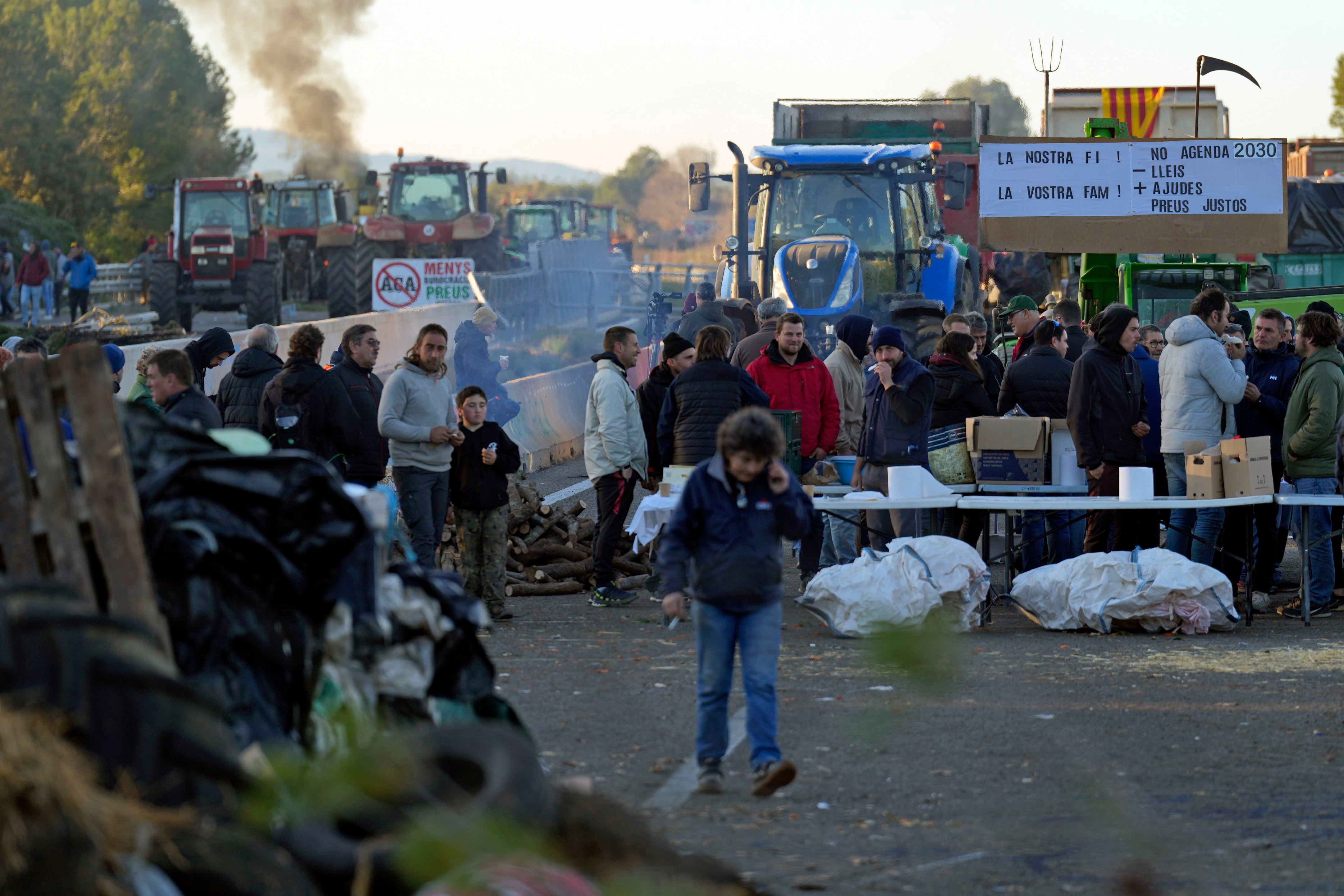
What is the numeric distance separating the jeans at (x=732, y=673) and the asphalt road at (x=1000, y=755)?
0.74 ft

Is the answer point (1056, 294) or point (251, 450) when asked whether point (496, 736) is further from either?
point (1056, 294)

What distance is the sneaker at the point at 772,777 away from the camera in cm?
633

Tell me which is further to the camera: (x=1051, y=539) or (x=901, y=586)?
(x=1051, y=539)

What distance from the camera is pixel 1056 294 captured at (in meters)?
23.4

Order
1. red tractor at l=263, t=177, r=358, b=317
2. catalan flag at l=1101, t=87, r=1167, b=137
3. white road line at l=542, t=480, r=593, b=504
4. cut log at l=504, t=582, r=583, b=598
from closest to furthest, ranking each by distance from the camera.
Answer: cut log at l=504, t=582, r=583, b=598 → white road line at l=542, t=480, r=593, b=504 → catalan flag at l=1101, t=87, r=1167, b=137 → red tractor at l=263, t=177, r=358, b=317

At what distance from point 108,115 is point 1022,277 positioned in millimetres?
44036

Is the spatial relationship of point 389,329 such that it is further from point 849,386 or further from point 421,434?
point 421,434

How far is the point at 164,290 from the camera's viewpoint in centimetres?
3161

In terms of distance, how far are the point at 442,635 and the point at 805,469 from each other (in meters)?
6.11

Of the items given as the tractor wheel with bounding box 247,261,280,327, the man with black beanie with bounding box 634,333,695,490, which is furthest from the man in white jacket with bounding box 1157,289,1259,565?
the tractor wheel with bounding box 247,261,280,327

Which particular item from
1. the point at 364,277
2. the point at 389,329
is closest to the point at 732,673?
the point at 389,329

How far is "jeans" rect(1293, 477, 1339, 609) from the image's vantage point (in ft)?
34.9

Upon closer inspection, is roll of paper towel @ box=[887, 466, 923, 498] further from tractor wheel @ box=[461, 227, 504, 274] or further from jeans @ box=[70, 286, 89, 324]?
jeans @ box=[70, 286, 89, 324]

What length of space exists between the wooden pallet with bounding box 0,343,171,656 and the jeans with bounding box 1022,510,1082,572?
745 centimetres
